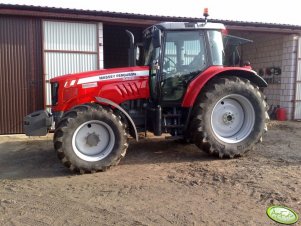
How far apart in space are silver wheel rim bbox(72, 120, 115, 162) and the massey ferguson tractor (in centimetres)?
2

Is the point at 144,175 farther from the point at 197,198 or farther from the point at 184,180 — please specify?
the point at 197,198

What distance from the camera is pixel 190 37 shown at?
583 centimetres

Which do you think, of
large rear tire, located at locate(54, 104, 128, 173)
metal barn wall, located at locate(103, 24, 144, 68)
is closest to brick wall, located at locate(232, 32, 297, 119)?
metal barn wall, located at locate(103, 24, 144, 68)

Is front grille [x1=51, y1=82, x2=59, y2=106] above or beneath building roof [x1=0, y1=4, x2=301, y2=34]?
beneath

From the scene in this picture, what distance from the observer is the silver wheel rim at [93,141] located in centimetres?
517

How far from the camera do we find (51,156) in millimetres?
6457

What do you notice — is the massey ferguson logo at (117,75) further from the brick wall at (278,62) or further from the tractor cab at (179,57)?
the brick wall at (278,62)

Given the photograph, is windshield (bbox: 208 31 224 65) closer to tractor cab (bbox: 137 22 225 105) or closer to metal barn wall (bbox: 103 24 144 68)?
tractor cab (bbox: 137 22 225 105)

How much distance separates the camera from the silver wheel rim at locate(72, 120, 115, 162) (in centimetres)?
517

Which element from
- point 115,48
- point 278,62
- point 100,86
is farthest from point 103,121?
point 115,48

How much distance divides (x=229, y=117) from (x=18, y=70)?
579 cm

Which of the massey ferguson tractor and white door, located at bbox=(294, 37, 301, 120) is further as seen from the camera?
white door, located at bbox=(294, 37, 301, 120)

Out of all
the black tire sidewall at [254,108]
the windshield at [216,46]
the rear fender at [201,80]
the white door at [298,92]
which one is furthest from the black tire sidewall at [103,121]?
the white door at [298,92]

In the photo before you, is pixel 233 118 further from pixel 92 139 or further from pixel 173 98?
pixel 92 139
